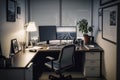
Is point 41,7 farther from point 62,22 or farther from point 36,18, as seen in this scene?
point 62,22

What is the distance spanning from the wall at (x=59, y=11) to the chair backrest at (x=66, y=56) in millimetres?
1830

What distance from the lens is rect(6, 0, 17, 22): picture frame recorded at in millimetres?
4025

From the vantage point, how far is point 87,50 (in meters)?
4.91

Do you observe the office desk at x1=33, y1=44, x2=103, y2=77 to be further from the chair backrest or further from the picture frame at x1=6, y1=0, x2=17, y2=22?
the picture frame at x1=6, y1=0, x2=17, y2=22

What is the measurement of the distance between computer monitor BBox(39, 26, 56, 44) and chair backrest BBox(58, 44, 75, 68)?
4.05 ft

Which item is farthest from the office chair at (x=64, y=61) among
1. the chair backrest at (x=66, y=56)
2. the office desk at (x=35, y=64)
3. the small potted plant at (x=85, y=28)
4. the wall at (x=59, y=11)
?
the wall at (x=59, y=11)

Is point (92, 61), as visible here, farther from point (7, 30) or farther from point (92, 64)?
point (7, 30)

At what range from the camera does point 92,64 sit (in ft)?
16.5

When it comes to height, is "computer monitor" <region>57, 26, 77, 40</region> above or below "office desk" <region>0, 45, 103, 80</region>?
above

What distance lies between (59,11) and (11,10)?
208 cm

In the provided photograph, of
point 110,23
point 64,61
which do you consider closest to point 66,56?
point 64,61

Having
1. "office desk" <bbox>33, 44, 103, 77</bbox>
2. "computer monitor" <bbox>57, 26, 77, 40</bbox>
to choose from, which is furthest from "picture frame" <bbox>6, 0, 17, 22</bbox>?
"computer monitor" <bbox>57, 26, 77, 40</bbox>

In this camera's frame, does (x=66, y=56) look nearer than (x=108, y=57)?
Yes

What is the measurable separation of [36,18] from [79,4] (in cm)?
125
